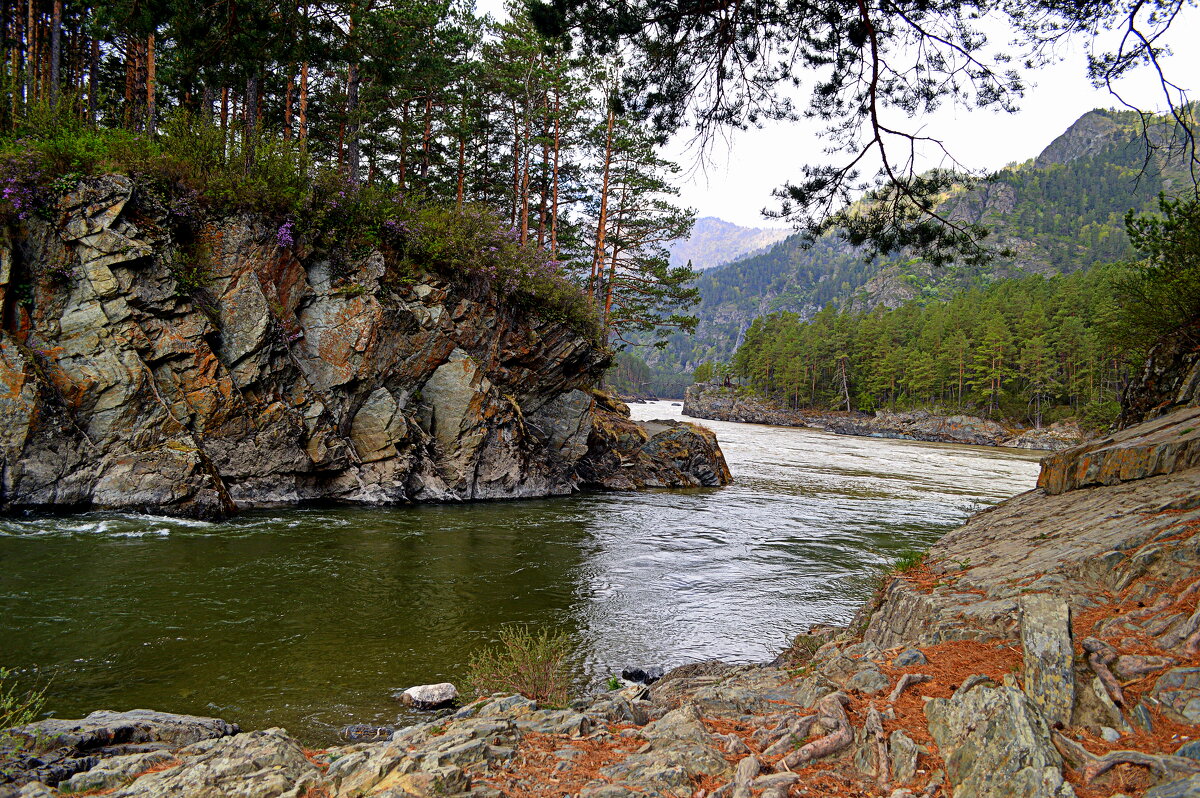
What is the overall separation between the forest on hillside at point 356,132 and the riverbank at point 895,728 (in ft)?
23.9

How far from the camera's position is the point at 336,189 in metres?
17.2

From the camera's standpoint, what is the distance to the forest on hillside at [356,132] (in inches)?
433

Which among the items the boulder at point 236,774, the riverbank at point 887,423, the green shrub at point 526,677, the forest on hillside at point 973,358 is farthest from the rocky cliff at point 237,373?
the forest on hillside at point 973,358

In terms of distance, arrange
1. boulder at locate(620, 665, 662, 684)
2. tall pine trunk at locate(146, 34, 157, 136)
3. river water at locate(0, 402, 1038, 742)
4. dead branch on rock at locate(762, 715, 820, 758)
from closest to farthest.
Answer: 1. dead branch on rock at locate(762, 715, 820, 758)
2. river water at locate(0, 402, 1038, 742)
3. boulder at locate(620, 665, 662, 684)
4. tall pine trunk at locate(146, 34, 157, 136)

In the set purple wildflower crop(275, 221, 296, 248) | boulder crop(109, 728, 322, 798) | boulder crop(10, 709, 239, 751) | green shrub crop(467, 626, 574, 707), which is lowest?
green shrub crop(467, 626, 574, 707)

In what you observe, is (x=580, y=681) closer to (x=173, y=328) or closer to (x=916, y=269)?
(x=173, y=328)

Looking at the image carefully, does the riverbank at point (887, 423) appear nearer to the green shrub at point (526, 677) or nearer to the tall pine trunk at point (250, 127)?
the green shrub at point (526, 677)

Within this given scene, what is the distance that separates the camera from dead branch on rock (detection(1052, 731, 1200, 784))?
8.76 ft

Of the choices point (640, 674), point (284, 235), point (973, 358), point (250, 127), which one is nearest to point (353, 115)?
point (250, 127)

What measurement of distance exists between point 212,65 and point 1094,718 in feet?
43.5

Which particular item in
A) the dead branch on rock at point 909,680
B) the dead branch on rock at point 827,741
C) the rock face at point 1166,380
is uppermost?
the rock face at point 1166,380

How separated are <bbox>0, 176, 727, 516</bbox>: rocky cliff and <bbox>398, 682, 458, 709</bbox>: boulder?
9.20 metres

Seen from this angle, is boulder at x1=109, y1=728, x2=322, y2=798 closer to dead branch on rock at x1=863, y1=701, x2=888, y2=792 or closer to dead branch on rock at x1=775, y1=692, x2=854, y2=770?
dead branch on rock at x1=775, y1=692, x2=854, y2=770

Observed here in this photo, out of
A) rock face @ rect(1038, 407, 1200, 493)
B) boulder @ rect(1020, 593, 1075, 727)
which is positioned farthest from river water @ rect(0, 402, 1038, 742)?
boulder @ rect(1020, 593, 1075, 727)
